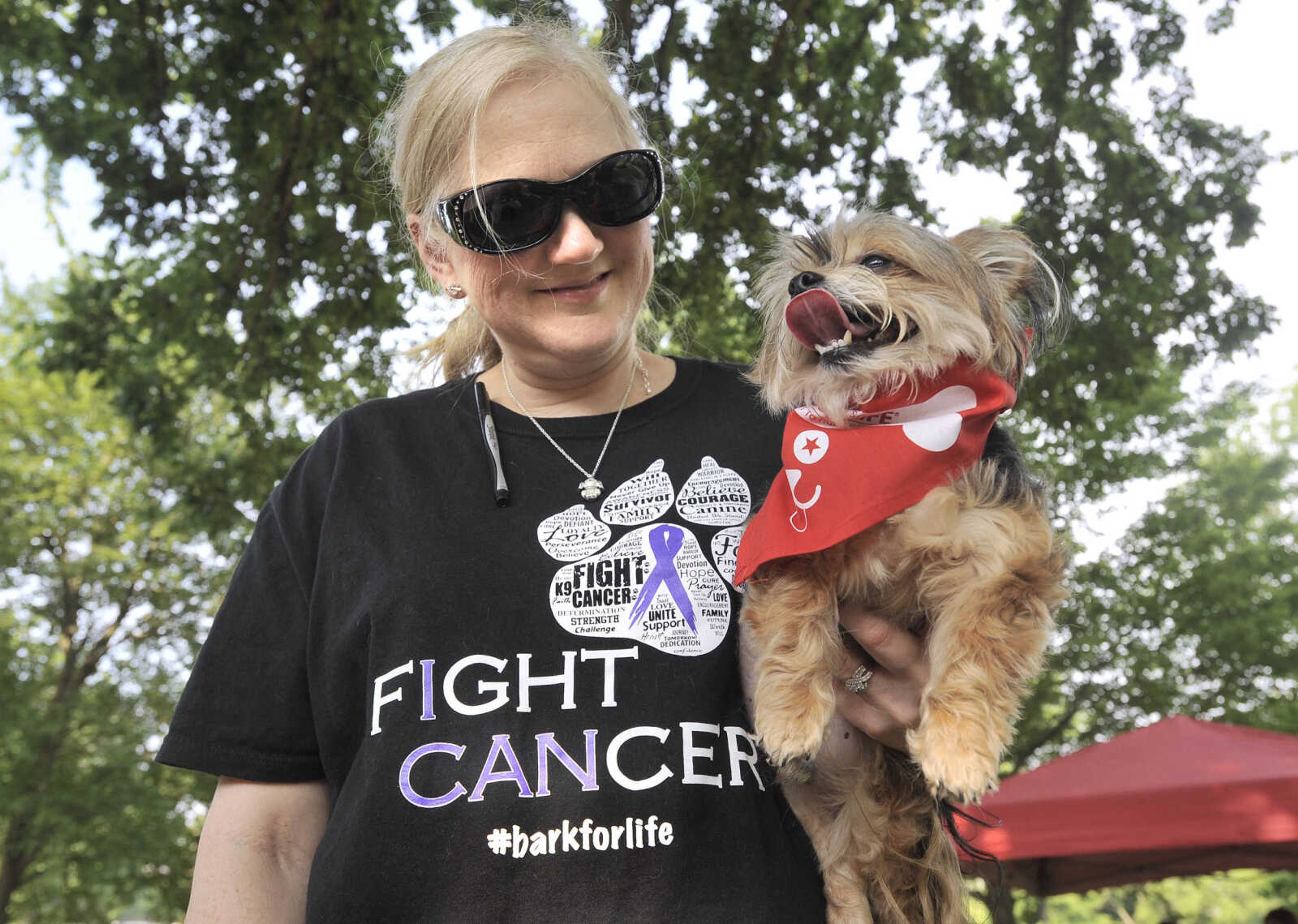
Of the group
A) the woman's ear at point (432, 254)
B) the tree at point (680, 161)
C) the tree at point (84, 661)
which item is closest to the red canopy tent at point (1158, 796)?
the tree at point (680, 161)

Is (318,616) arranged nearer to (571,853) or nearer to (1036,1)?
(571,853)

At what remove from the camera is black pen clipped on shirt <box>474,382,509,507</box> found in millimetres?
2293

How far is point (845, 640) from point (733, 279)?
8062 mm

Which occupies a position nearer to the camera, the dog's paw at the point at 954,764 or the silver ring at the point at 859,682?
the dog's paw at the point at 954,764

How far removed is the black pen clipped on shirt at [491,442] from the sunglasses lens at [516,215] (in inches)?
14.0

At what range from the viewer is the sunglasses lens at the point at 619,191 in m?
2.38

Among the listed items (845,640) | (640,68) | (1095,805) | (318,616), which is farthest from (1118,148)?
(318,616)

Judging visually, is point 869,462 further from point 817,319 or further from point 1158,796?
point 1158,796

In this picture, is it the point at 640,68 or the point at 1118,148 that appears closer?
the point at 640,68

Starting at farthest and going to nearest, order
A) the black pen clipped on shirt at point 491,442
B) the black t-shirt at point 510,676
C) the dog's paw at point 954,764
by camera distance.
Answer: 1. the black pen clipped on shirt at point 491,442
2. the dog's paw at point 954,764
3. the black t-shirt at point 510,676

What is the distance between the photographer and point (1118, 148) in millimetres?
10695

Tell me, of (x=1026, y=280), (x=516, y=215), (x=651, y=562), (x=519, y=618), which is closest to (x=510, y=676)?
(x=519, y=618)

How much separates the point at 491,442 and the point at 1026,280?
55.3 inches

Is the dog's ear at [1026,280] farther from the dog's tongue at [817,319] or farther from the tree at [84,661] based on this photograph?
the tree at [84,661]
